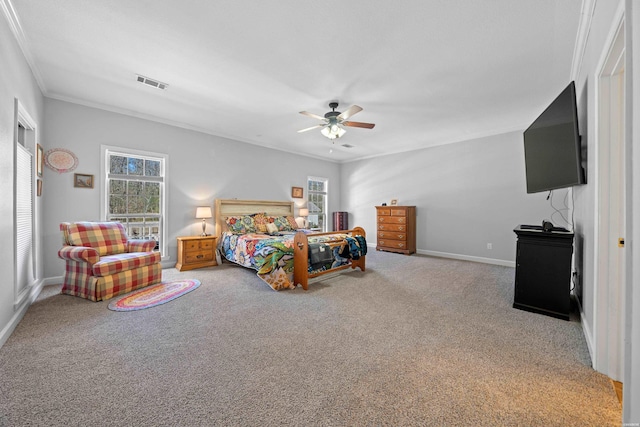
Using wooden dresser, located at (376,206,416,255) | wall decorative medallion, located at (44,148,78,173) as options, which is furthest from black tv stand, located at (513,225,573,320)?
wall decorative medallion, located at (44,148,78,173)

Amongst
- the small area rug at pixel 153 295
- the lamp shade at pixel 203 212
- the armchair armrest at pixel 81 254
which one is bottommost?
the small area rug at pixel 153 295

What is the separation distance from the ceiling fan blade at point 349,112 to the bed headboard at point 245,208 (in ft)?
9.87

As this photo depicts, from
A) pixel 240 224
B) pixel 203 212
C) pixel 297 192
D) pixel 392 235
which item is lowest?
pixel 392 235

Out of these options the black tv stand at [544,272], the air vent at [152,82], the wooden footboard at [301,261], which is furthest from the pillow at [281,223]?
the black tv stand at [544,272]

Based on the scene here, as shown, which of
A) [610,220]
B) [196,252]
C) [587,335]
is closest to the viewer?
[610,220]

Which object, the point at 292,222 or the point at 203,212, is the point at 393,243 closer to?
the point at 292,222

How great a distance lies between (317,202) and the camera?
7551mm

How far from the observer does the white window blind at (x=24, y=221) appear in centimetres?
257

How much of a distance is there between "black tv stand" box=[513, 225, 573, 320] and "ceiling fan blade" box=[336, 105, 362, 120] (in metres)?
2.30

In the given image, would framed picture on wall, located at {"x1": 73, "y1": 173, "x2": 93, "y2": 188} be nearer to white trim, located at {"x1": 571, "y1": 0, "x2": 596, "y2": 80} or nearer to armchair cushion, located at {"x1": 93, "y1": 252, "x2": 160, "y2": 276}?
armchair cushion, located at {"x1": 93, "y1": 252, "x2": 160, "y2": 276}

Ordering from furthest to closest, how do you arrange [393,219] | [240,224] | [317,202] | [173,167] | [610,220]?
1. [317,202]
2. [393,219]
3. [240,224]
4. [173,167]
5. [610,220]

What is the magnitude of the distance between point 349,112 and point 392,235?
3773 mm

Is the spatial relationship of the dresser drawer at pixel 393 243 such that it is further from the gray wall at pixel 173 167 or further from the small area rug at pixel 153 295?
the small area rug at pixel 153 295

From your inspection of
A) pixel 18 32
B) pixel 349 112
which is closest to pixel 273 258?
pixel 349 112
